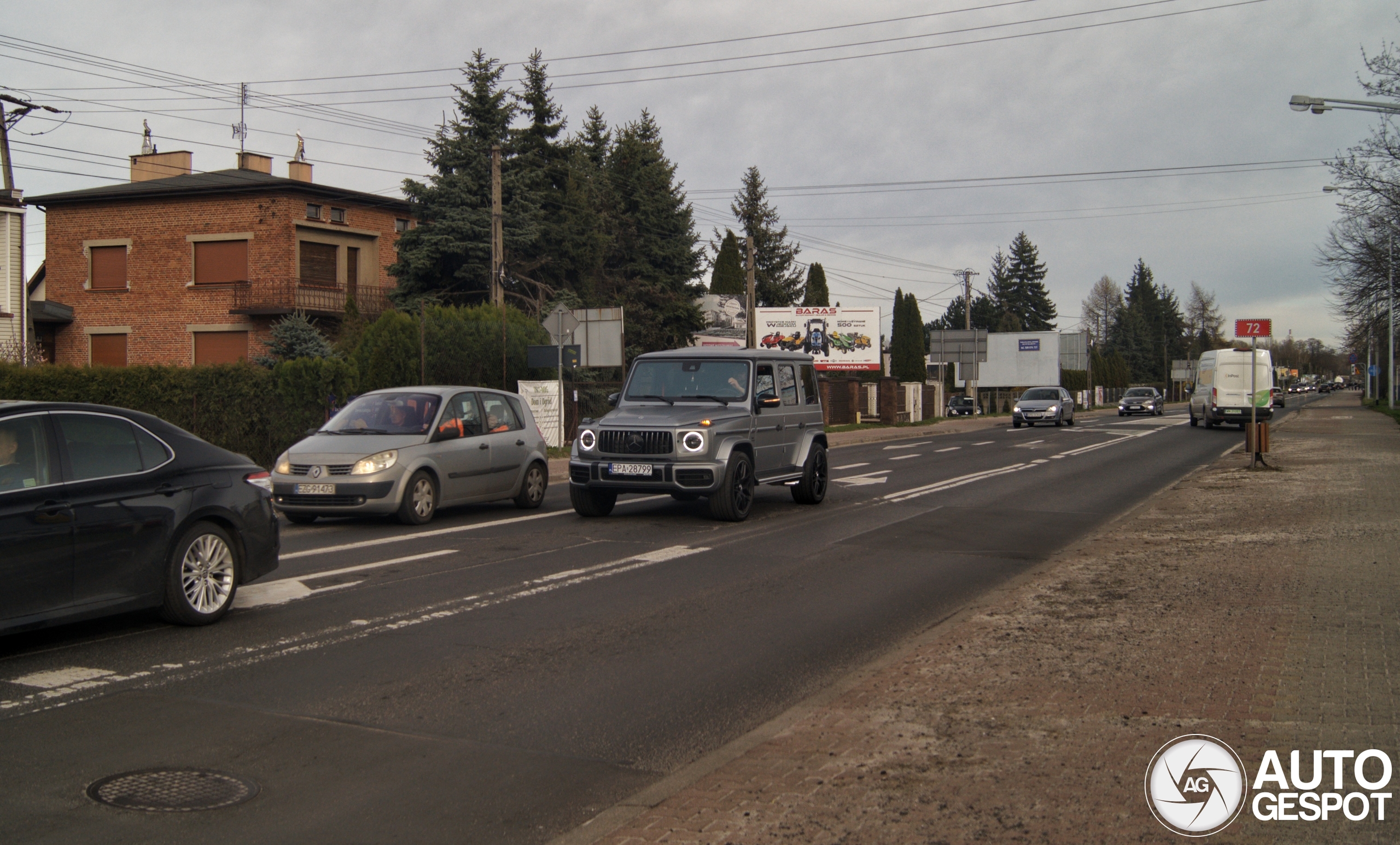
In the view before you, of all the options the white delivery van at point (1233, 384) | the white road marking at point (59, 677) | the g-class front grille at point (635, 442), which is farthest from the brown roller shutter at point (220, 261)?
the white road marking at point (59, 677)

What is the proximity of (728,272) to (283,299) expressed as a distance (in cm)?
3089

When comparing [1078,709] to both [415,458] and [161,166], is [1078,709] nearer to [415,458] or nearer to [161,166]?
[415,458]

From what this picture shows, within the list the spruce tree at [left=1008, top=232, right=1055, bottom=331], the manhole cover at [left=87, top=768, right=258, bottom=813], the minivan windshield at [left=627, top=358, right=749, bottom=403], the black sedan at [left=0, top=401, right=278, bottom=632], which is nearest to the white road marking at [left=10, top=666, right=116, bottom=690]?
the black sedan at [left=0, top=401, right=278, bottom=632]

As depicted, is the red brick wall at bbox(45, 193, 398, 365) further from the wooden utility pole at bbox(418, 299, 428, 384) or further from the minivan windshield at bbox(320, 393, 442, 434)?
the minivan windshield at bbox(320, 393, 442, 434)

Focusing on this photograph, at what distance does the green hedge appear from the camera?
17828 mm

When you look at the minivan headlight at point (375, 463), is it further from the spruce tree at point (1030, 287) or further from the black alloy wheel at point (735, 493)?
the spruce tree at point (1030, 287)

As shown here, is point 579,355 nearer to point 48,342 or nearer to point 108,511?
point 108,511

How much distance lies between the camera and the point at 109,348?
135 feet

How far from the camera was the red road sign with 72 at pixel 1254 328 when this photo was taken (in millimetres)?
19344

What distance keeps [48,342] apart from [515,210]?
59.8 ft

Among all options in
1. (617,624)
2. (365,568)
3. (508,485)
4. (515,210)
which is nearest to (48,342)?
(515,210)

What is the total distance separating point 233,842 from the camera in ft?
12.7

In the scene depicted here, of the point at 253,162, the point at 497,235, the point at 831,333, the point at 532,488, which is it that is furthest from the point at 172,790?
the point at 831,333

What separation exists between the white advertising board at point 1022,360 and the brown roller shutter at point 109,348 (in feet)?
145
